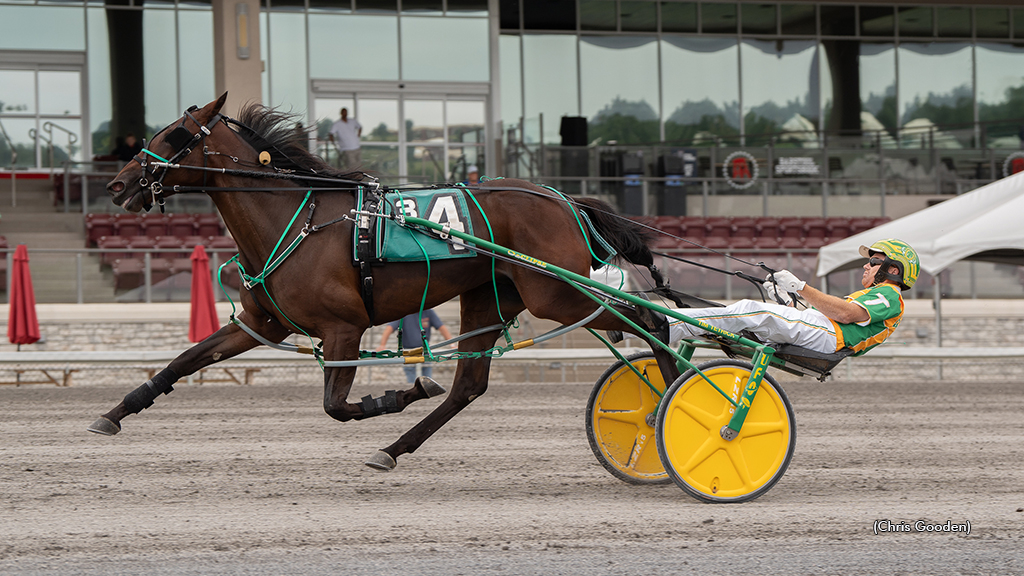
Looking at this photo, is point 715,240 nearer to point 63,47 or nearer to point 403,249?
point 403,249

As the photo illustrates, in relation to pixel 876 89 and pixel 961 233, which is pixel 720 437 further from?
pixel 876 89

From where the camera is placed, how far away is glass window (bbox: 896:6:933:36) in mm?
24344

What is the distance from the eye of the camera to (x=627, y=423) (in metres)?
5.13

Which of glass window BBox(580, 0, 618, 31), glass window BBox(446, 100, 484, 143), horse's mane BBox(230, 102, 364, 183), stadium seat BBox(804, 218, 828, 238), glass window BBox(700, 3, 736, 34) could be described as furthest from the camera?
glass window BBox(700, 3, 736, 34)

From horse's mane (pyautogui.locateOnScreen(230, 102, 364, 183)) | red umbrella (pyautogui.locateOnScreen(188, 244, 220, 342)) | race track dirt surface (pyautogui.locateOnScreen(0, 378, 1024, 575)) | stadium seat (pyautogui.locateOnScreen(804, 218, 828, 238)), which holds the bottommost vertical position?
race track dirt surface (pyautogui.locateOnScreen(0, 378, 1024, 575))

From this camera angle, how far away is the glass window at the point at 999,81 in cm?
2495

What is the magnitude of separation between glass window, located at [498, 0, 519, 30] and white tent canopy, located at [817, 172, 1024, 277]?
1272 centimetres

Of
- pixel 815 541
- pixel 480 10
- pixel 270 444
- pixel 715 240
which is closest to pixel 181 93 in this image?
pixel 480 10

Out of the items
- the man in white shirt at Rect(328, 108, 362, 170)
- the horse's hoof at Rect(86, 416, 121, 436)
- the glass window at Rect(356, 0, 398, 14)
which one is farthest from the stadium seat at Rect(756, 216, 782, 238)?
the horse's hoof at Rect(86, 416, 121, 436)

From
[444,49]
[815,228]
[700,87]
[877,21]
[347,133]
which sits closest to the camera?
[815,228]

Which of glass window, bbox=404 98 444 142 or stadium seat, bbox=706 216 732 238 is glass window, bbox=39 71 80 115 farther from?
stadium seat, bbox=706 216 732 238

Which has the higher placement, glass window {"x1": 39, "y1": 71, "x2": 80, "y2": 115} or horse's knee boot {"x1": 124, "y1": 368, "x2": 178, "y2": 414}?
glass window {"x1": 39, "y1": 71, "x2": 80, "y2": 115}

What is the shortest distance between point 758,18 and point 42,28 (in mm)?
16374

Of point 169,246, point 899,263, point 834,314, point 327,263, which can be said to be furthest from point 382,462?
point 169,246
